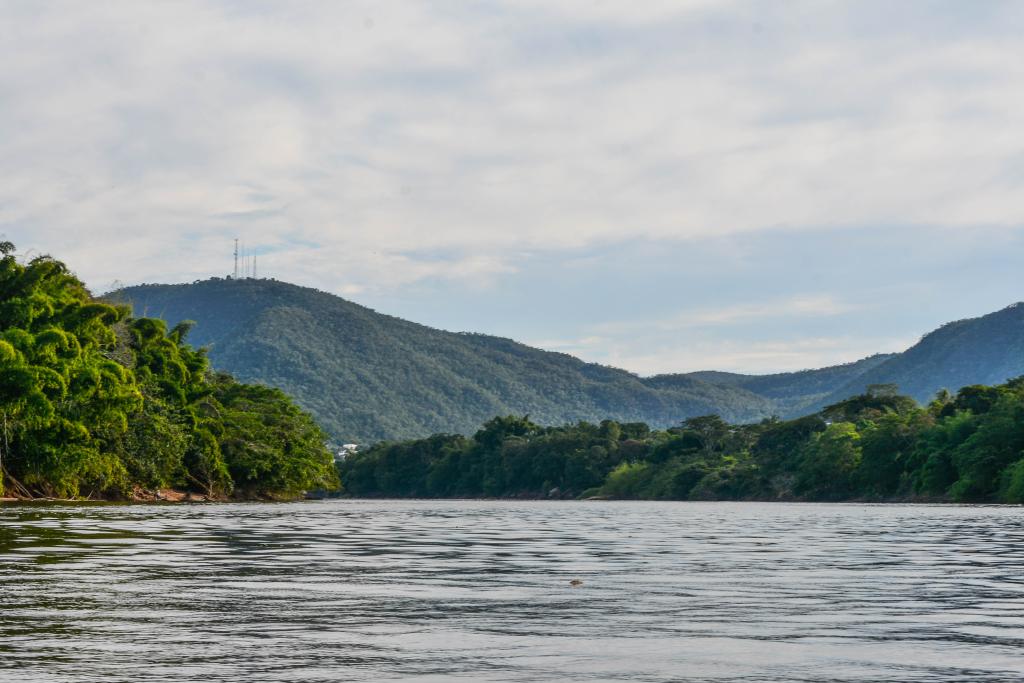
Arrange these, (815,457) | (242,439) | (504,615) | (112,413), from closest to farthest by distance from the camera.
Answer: (504,615) < (112,413) < (242,439) < (815,457)

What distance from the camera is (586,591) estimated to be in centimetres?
1581

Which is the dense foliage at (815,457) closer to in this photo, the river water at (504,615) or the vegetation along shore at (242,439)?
the vegetation along shore at (242,439)

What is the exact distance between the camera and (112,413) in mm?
74812

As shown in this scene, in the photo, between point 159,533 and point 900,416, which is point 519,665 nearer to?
point 159,533

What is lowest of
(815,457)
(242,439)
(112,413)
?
(815,457)

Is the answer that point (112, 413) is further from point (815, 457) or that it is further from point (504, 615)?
point (815, 457)

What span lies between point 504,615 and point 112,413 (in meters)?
66.1

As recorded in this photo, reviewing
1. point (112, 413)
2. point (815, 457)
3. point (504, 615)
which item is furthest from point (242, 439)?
point (504, 615)

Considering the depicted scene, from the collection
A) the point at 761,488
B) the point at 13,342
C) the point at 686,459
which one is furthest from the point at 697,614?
the point at 686,459

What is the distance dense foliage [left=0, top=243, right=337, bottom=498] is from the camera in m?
68.3

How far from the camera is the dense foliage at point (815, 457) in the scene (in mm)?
103812

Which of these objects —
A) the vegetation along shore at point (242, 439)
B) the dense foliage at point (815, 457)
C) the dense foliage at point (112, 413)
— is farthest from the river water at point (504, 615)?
the dense foliage at point (815, 457)

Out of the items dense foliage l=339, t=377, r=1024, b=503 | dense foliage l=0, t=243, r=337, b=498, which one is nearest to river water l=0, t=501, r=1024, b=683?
dense foliage l=0, t=243, r=337, b=498

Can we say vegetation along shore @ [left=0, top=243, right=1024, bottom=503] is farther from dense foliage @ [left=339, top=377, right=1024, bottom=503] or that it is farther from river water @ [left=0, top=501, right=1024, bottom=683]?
river water @ [left=0, top=501, right=1024, bottom=683]
